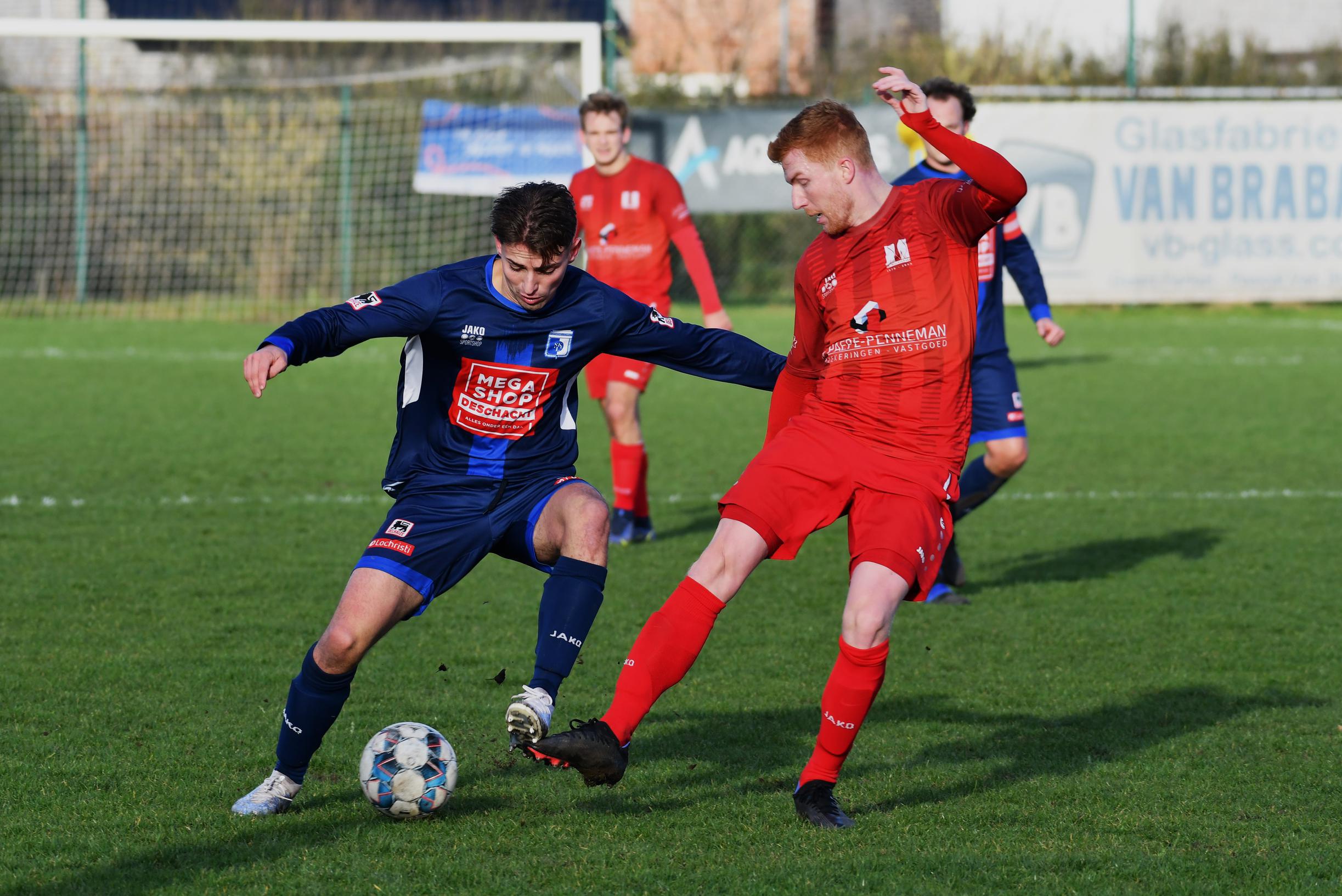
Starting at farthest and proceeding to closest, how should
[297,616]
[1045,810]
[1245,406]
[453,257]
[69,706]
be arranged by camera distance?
[453,257], [1245,406], [297,616], [69,706], [1045,810]

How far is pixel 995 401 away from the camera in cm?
697

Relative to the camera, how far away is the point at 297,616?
612cm

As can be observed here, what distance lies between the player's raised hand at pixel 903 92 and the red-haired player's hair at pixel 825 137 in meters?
0.11

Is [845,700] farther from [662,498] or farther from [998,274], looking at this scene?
[662,498]

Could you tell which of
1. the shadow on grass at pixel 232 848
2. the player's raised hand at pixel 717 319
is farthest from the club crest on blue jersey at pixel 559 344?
the player's raised hand at pixel 717 319

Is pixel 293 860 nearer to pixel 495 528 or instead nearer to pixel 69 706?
pixel 495 528

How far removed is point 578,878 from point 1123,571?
447 cm

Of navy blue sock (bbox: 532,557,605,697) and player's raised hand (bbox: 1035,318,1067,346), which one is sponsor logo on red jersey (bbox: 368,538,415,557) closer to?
navy blue sock (bbox: 532,557,605,697)

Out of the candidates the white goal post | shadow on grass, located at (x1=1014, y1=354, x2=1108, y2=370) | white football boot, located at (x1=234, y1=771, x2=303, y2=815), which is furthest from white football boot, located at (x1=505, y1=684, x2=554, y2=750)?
shadow on grass, located at (x1=1014, y1=354, x2=1108, y2=370)

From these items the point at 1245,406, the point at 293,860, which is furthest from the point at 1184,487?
the point at 293,860

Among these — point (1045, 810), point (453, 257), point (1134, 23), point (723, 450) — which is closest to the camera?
point (1045, 810)

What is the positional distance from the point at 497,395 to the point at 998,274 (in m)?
3.50

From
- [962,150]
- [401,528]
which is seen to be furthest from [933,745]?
[962,150]

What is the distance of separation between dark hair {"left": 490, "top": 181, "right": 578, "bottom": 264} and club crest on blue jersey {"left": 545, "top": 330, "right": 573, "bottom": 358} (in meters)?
0.29
